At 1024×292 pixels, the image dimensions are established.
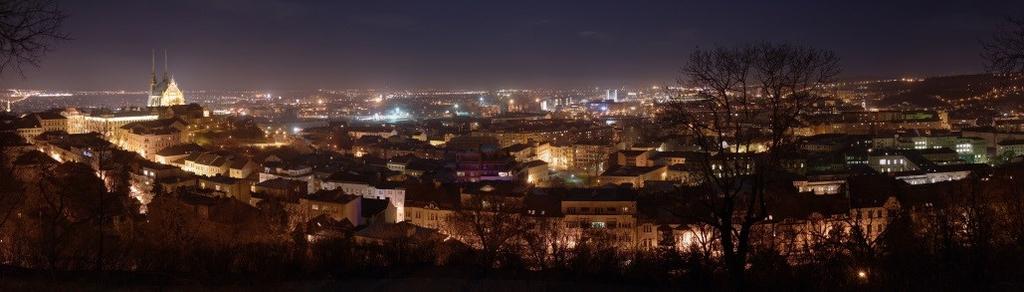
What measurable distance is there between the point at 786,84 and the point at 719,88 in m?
0.45

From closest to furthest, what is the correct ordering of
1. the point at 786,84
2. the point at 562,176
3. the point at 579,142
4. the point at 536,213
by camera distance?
1. the point at 786,84
2. the point at 536,213
3. the point at 562,176
4. the point at 579,142

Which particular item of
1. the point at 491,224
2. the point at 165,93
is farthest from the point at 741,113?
the point at 165,93

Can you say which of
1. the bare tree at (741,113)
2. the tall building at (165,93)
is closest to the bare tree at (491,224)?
the bare tree at (741,113)

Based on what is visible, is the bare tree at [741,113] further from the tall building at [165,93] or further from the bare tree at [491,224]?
the tall building at [165,93]

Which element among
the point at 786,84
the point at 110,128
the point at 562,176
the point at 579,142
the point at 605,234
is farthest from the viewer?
the point at 579,142

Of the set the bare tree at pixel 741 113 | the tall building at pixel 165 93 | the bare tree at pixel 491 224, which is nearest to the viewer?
the bare tree at pixel 741 113

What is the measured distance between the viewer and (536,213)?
45.0 feet

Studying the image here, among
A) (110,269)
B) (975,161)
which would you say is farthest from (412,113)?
(110,269)

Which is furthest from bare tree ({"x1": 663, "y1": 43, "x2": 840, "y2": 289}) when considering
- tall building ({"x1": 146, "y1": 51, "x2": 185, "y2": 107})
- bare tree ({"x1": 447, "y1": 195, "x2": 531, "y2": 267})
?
tall building ({"x1": 146, "y1": 51, "x2": 185, "y2": 107})

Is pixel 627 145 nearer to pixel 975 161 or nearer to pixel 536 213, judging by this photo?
pixel 975 161

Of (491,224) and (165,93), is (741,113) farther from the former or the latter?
(165,93)

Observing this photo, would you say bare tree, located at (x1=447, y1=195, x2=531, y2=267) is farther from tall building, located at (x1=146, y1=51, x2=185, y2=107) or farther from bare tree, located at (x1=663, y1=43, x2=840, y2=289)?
tall building, located at (x1=146, y1=51, x2=185, y2=107)

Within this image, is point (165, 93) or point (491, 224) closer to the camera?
point (491, 224)

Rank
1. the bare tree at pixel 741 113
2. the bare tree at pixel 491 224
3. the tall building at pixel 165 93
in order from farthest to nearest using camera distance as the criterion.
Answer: the tall building at pixel 165 93 → the bare tree at pixel 491 224 → the bare tree at pixel 741 113
